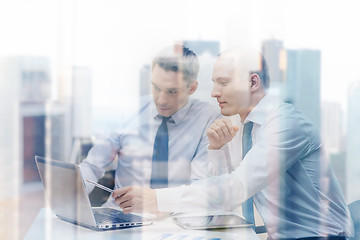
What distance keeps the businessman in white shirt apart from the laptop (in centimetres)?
11

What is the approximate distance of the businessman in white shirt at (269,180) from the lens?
149cm

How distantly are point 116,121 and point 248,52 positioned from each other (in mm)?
836

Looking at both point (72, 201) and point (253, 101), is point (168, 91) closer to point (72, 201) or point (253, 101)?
point (253, 101)

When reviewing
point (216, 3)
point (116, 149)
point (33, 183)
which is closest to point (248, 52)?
point (216, 3)

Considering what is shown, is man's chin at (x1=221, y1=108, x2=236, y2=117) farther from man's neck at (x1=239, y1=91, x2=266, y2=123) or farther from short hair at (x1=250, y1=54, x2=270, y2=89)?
short hair at (x1=250, y1=54, x2=270, y2=89)

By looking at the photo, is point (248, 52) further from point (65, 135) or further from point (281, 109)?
point (65, 135)

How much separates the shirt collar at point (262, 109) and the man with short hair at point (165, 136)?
0.16 meters

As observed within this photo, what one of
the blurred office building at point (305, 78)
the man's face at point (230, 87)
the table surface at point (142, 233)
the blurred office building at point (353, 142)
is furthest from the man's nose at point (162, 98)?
the blurred office building at point (353, 142)

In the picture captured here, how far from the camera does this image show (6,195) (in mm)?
3594

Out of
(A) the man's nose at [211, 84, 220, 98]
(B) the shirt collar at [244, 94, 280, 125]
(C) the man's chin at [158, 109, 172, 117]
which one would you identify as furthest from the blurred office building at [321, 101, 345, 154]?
(C) the man's chin at [158, 109, 172, 117]

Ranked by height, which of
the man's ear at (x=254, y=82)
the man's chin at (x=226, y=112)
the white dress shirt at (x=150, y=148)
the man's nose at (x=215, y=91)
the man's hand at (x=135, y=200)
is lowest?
the man's hand at (x=135, y=200)

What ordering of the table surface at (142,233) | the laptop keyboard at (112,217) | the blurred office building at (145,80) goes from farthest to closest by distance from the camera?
the blurred office building at (145,80), the laptop keyboard at (112,217), the table surface at (142,233)

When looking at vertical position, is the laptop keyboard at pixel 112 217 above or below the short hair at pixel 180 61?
below

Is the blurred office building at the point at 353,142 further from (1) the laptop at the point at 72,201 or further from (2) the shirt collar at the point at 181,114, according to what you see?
(1) the laptop at the point at 72,201
